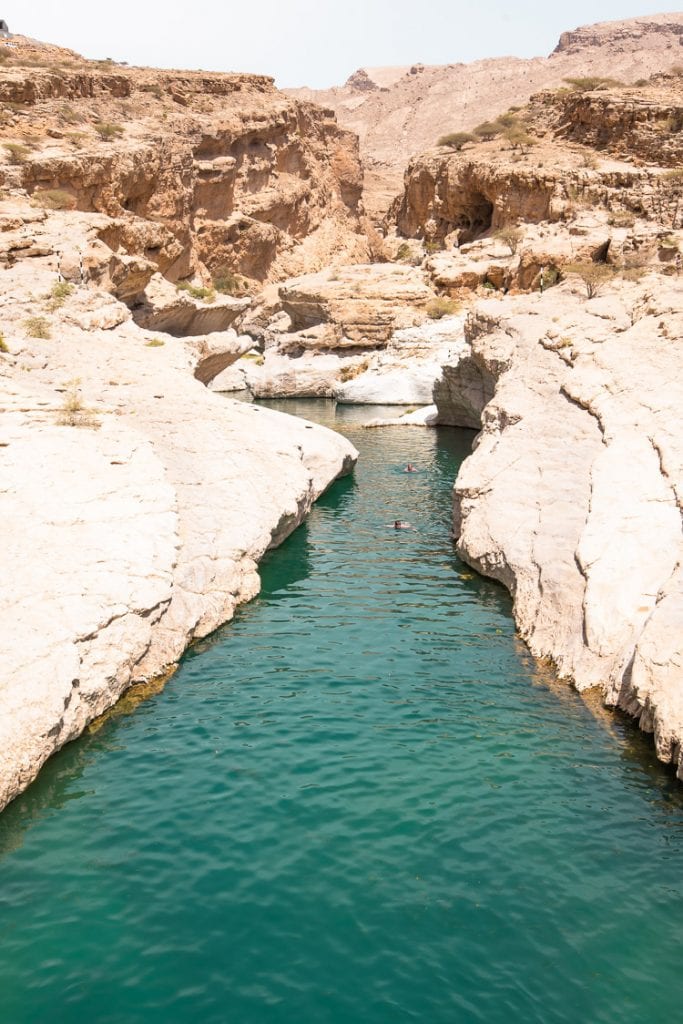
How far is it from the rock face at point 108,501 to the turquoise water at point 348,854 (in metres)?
0.89

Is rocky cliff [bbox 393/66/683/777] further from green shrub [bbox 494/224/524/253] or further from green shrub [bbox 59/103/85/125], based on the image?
green shrub [bbox 59/103/85/125]

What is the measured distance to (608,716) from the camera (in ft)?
42.4

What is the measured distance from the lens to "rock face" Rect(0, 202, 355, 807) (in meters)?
12.4

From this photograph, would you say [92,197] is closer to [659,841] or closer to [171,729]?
[171,729]

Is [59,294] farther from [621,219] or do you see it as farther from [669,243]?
[621,219]

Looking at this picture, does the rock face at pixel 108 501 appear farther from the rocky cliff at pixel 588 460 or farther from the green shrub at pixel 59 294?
the rocky cliff at pixel 588 460

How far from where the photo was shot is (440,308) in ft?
187

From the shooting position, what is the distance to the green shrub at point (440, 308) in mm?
56844

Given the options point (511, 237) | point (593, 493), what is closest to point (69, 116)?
point (511, 237)

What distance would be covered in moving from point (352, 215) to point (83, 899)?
8924 centimetres

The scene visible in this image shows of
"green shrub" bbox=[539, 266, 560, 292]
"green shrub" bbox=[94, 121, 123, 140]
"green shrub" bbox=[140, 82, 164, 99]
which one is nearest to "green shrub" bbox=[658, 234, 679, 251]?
"green shrub" bbox=[539, 266, 560, 292]

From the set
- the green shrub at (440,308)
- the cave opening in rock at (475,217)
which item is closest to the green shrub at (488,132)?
the cave opening in rock at (475,217)

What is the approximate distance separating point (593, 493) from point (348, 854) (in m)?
10.4

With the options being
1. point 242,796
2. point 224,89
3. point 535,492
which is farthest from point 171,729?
point 224,89
